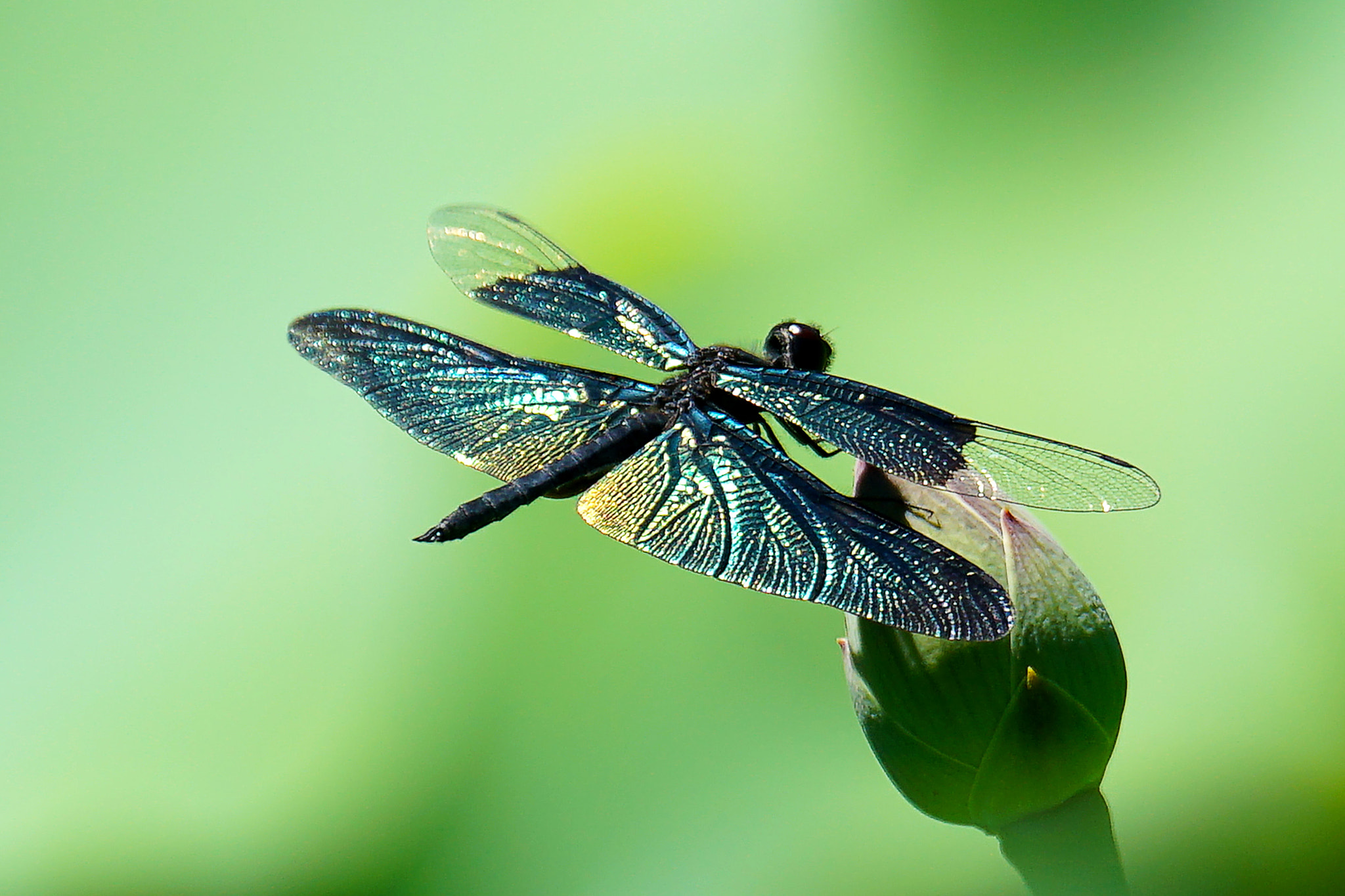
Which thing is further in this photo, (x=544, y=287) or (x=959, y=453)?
(x=544, y=287)

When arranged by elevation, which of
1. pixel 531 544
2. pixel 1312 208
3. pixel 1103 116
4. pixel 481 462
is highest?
pixel 1103 116

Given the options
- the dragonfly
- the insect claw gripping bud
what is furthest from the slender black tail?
the insect claw gripping bud

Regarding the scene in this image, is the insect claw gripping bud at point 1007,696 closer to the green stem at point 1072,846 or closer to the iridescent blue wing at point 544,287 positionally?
the green stem at point 1072,846

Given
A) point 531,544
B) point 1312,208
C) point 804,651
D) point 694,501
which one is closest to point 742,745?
point 804,651

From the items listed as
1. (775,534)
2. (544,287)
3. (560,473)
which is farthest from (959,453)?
(544,287)

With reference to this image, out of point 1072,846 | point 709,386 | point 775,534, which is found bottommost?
point 1072,846

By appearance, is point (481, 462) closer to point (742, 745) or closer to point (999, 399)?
point (742, 745)

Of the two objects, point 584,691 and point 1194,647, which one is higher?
point 584,691

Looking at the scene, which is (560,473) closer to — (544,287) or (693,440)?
(693,440)
